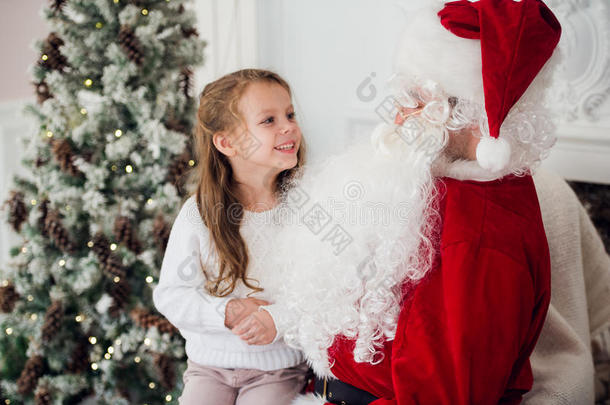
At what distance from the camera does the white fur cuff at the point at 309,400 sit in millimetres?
1261

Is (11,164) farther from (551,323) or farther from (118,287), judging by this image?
(551,323)

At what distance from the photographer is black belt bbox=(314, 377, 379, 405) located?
1181 mm

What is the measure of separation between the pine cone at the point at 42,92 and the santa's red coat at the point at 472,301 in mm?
1448

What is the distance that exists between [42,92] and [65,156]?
0.83 feet

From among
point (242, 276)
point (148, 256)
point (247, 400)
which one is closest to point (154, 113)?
point (148, 256)

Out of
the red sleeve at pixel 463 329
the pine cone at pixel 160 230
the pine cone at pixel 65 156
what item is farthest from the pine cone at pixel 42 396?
the red sleeve at pixel 463 329

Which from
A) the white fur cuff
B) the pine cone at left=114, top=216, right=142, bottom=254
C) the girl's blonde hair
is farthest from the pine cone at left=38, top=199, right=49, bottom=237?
the white fur cuff

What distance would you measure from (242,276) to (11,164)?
6.74 feet

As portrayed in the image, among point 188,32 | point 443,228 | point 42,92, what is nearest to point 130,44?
point 188,32

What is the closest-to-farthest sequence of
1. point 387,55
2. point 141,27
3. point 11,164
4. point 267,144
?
point 267,144
point 141,27
point 387,55
point 11,164

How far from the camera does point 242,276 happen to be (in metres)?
1.38

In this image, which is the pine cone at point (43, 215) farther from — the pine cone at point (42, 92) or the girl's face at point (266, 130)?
the girl's face at point (266, 130)

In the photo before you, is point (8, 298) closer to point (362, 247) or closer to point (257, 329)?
point (257, 329)

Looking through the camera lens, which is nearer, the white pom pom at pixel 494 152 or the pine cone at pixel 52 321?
the white pom pom at pixel 494 152
